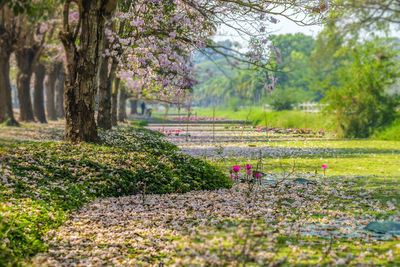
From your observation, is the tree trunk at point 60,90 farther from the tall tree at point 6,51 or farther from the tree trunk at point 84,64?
the tree trunk at point 84,64

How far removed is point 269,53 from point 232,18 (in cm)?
171

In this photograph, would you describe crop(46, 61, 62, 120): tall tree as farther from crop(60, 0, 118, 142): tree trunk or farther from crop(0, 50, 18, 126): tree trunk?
crop(60, 0, 118, 142): tree trunk

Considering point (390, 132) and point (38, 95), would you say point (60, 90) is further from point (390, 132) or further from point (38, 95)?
point (390, 132)

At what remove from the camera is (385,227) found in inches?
275

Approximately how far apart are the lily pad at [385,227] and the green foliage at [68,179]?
4.57 metres

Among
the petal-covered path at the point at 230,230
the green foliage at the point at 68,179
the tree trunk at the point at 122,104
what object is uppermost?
the tree trunk at the point at 122,104

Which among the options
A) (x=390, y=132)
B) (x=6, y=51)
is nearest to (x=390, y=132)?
(x=390, y=132)

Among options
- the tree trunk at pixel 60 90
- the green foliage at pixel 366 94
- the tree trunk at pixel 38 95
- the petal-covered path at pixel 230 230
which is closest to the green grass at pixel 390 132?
the green foliage at pixel 366 94

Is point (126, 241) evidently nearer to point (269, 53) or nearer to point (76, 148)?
point (76, 148)

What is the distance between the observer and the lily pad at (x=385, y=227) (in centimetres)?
684

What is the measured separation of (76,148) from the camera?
12492 mm

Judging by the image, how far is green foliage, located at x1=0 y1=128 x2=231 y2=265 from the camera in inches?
259

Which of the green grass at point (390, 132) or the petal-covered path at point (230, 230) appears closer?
the petal-covered path at point (230, 230)

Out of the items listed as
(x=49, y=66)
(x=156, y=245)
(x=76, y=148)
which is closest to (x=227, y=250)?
(x=156, y=245)
